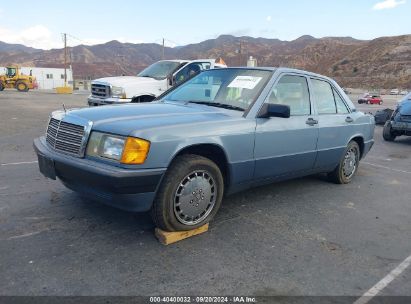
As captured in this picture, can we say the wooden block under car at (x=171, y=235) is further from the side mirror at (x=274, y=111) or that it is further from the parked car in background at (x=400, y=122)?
the parked car in background at (x=400, y=122)

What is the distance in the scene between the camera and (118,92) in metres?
9.74

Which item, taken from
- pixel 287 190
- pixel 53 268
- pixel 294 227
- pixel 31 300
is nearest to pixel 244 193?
pixel 287 190

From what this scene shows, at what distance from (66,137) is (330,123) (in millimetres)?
3281

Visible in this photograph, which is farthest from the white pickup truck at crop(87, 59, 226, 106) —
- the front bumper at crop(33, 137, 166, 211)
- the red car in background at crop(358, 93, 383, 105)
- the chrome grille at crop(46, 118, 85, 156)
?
the red car in background at crop(358, 93, 383, 105)

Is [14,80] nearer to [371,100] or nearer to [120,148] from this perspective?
[371,100]

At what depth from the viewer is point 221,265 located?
3.01 metres

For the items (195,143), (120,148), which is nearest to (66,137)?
(120,148)

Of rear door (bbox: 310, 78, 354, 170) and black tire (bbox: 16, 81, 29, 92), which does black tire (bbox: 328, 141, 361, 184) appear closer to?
rear door (bbox: 310, 78, 354, 170)

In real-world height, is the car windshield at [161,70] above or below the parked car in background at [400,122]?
above

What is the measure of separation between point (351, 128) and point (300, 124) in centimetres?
139

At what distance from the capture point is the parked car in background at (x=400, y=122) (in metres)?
9.97

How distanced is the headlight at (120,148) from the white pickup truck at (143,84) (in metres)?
6.11

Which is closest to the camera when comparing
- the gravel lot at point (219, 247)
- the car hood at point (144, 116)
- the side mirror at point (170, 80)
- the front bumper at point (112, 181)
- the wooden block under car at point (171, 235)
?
the gravel lot at point (219, 247)

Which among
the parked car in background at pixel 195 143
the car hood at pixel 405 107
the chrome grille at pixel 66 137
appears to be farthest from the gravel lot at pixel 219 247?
the car hood at pixel 405 107
